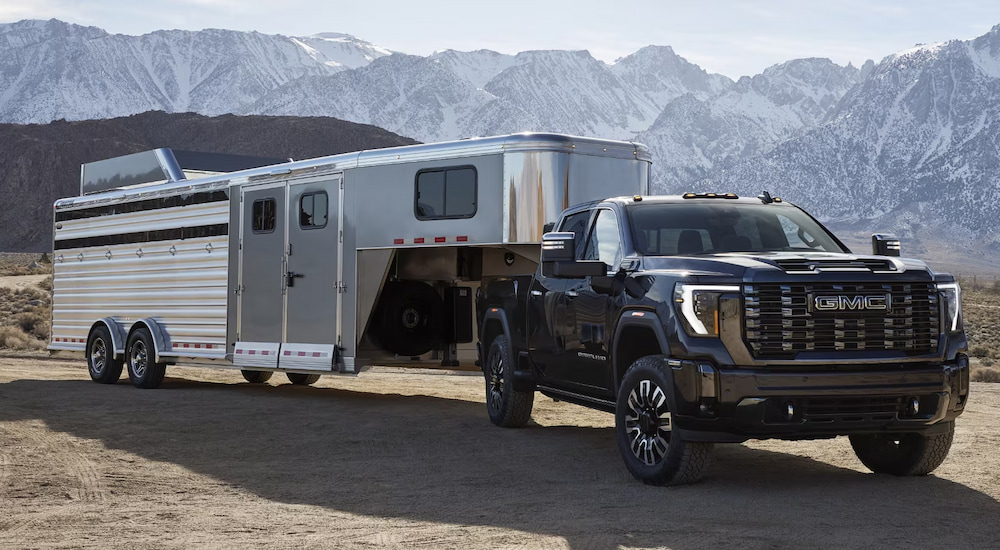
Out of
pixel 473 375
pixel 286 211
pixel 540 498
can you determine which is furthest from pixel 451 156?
pixel 473 375

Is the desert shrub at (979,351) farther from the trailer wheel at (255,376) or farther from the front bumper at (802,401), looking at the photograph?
the front bumper at (802,401)

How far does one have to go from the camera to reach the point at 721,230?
9.66 meters

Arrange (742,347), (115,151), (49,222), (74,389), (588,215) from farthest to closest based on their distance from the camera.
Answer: (115,151) < (49,222) < (74,389) < (588,215) < (742,347)

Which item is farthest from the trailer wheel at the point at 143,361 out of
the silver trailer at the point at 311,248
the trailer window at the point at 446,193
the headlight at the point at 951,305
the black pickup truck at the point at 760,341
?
the headlight at the point at 951,305

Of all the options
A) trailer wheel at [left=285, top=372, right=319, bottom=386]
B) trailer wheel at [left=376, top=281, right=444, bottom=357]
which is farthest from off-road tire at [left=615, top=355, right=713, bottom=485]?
trailer wheel at [left=285, top=372, right=319, bottom=386]

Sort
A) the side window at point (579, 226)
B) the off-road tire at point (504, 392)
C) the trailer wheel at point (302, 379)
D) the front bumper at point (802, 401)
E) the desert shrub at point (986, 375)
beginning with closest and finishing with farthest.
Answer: the front bumper at point (802, 401), the side window at point (579, 226), the off-road tire at point (504, 392), the trailer wheel at point (302, 379), the desert shrub at point (986, 375)

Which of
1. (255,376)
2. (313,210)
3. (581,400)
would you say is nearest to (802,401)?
(581,400)

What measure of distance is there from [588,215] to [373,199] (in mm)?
4283

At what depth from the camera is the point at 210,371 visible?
2341cm

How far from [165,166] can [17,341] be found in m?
14.5

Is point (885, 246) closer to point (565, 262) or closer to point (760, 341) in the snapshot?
point (760, 341)

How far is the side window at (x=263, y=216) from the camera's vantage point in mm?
15766

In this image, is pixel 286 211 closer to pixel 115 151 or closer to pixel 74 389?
pixel 74 389

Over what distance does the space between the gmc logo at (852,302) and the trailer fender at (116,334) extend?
12.4m
